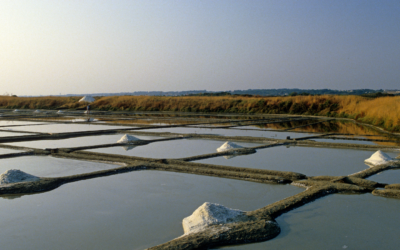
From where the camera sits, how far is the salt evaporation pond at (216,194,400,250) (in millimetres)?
2285

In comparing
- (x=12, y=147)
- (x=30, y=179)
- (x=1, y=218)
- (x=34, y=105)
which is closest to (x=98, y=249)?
(x=1, y=218)

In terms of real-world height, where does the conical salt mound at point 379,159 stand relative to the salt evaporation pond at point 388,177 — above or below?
above

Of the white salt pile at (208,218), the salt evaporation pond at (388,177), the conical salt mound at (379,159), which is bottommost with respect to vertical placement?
the white salt pile at (208,218)

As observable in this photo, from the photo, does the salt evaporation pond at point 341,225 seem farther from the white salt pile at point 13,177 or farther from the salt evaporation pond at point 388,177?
the white salt pile at point 13,177

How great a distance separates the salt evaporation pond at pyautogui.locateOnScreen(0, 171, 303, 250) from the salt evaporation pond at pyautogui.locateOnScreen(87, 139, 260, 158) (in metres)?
1.59

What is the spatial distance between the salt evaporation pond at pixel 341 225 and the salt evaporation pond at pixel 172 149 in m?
2.98

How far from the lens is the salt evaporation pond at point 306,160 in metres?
4.55

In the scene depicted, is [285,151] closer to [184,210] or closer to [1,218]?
[184,210]

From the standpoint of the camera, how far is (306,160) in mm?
5227

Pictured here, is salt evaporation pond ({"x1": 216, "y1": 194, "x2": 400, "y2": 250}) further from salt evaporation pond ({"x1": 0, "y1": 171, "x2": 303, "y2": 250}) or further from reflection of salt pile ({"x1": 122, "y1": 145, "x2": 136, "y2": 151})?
reflection of salt pile ({"x1": 122, "y1": 145, "x2": 136, "y2": 151})

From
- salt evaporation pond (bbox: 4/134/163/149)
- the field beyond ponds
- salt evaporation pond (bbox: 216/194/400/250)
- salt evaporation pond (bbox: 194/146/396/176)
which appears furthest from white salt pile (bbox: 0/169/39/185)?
salt evaporation pond (bbox: 4/134/163/149)

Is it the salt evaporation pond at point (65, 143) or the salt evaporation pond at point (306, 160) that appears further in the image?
the salt evaporation pond at point (65, 143)

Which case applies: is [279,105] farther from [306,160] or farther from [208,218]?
[208,218]

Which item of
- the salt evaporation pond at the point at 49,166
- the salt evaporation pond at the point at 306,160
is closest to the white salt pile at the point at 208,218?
the salt evaporation pond at the point at 306,160
